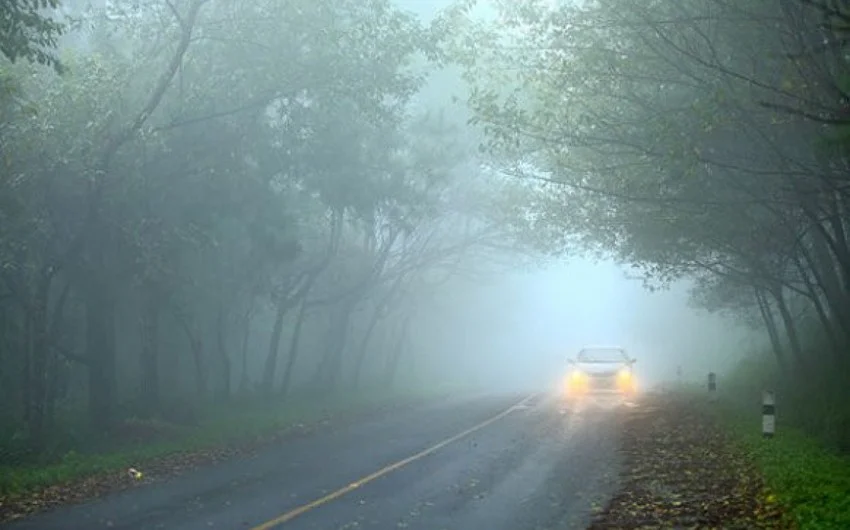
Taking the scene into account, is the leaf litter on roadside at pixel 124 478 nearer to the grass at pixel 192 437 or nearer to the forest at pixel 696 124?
the grass at pixel 192 437

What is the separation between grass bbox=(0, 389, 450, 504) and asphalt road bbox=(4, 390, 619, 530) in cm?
157

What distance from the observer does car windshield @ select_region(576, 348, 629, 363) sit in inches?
1410

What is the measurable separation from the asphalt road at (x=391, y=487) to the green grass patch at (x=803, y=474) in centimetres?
224

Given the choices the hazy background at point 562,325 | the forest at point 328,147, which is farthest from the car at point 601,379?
the forest at point 328,147

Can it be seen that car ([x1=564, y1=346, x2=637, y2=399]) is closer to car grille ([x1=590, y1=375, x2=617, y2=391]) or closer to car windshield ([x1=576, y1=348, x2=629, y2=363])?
car grille ([x1=590, y1=375, x2=617, y2=391])

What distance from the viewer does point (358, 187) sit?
26.7m

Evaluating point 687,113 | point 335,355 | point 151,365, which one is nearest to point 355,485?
point 687,113

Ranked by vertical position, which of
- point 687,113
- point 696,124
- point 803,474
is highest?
point 687,113

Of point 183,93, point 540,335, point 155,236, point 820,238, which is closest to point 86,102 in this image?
point 183,93

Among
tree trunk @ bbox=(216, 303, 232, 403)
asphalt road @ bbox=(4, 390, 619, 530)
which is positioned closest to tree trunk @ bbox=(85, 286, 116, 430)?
asphalt road @ bbox=(4, 390, 619, 530)

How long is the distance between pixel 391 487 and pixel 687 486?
413 centimetres

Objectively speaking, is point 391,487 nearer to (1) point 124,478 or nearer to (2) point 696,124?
(1) point 124,478

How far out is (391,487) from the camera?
13773mm

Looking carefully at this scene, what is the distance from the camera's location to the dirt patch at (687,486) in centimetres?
1078
